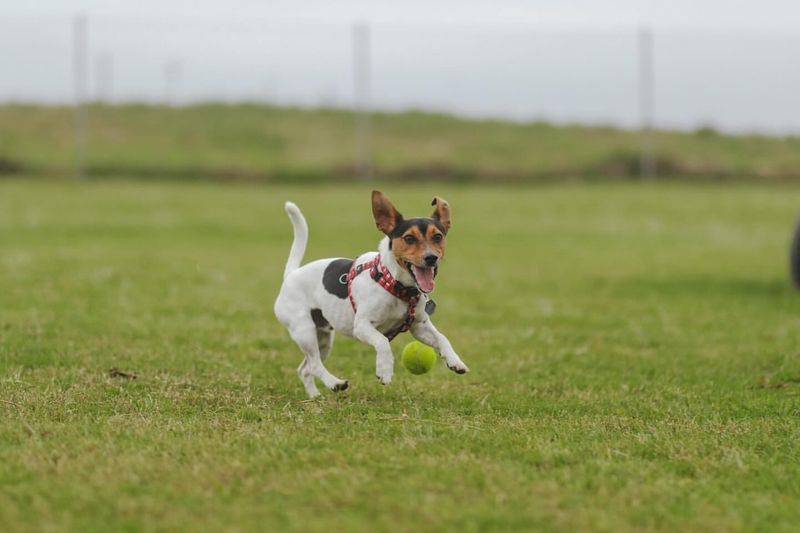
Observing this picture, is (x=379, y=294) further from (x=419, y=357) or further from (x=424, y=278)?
(x=419, y=357)

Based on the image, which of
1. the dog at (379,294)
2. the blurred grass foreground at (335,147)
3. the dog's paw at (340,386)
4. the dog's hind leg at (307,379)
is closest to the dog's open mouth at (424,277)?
the dog at (379,294)

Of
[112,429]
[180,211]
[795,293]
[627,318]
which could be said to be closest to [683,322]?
[627,318]

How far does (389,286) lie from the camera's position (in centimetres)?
557

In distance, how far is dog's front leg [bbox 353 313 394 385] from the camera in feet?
18.3

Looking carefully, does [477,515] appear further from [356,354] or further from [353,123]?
[353,123]

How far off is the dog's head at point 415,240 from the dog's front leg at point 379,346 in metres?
0.40

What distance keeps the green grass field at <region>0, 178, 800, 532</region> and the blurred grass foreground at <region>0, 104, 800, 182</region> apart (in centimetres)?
1222

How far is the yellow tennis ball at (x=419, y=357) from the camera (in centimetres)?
584

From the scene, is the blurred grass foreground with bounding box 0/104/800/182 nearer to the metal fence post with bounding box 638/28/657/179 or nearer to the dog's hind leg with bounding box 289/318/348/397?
the metal fence post with bounding box 638/28/657/179

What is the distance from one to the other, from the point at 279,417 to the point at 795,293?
27.7ft

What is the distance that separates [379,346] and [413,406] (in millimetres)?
444

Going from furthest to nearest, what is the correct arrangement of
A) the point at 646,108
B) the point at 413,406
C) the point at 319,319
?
the point at 646,108 < the point at 319,319 < the point at 413,406

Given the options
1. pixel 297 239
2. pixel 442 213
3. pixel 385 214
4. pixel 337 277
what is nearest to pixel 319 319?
pixel 337 277

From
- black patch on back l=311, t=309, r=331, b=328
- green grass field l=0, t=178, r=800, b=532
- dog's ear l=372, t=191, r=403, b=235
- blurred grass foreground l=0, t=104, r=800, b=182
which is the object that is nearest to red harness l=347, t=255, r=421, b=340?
dog's ear l=372, t=191, r=403, b=235
